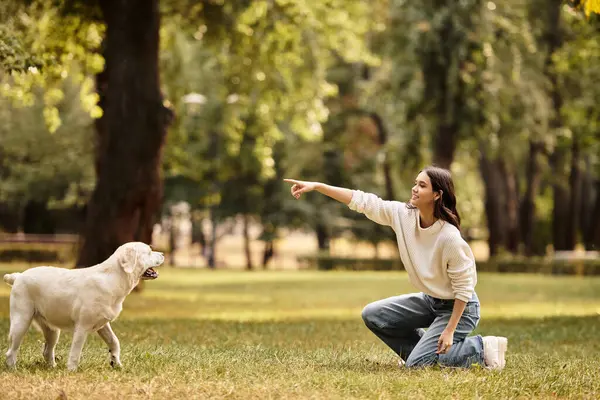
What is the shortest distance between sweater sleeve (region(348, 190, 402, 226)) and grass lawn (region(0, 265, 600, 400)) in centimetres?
129

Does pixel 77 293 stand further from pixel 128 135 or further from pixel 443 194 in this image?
pixel 128 135

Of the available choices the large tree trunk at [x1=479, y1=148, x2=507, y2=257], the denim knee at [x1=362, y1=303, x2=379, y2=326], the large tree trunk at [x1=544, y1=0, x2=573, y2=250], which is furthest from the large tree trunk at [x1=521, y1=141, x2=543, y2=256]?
the denim knee at [x1=362, y1=303, x2=379, y2=326]

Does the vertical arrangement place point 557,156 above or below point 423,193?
above

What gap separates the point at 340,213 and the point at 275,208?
3879mm

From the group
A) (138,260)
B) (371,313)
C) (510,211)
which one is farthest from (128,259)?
(510,211)

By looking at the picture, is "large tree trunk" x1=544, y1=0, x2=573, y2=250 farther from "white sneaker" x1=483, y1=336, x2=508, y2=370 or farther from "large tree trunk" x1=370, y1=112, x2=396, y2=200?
"white sneaker" x1=483, y1=336, x2=508, y2=370

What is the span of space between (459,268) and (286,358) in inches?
77.2

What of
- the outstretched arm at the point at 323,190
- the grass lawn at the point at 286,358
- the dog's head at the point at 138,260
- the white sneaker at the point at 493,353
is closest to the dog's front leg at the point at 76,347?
the grass lawn at the point at 286,358

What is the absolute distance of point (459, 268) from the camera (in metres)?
8.48

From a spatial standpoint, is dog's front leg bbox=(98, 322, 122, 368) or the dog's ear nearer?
the dog's ear

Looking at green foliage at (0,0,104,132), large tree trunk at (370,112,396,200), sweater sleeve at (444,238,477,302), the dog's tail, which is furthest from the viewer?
large tree trunk at (370,112,396,200)

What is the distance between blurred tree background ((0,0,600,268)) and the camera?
2147 cm

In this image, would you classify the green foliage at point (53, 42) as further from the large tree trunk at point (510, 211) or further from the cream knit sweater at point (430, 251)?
the large tree trunk at point (510, 211)

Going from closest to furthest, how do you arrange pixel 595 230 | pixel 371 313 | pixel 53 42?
1. pixel 371 313
2. pixel 53 42
3. pixel 595 230
